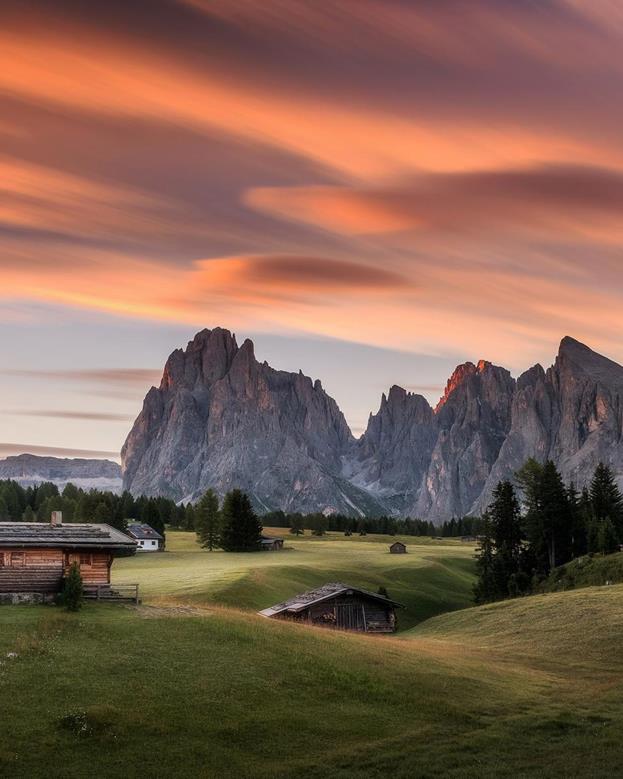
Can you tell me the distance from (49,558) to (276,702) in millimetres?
21304

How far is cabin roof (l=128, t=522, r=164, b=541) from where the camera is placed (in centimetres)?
15368

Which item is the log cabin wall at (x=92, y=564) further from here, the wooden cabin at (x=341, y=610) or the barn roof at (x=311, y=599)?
the wooden cabin at (x=341, y=610)

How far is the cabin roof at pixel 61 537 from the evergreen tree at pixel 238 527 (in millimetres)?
87154

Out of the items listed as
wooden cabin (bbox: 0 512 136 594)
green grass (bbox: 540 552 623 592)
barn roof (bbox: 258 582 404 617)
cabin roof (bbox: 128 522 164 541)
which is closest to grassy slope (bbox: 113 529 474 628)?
barn roof (bbox: 258 582 404 617)

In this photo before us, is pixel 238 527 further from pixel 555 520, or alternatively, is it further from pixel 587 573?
pixel 587 573

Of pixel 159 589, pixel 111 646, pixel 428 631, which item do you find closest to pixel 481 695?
pixel 111 646

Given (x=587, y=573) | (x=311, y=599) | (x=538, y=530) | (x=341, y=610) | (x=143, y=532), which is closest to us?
(x=311, y=599)

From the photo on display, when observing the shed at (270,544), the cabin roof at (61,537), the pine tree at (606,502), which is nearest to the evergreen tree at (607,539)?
the pine tree at (606,502)

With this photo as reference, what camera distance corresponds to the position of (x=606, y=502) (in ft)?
343

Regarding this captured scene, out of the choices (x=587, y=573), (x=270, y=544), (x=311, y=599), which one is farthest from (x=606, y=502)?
(x=270, y=544)

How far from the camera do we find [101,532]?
53.1 metres

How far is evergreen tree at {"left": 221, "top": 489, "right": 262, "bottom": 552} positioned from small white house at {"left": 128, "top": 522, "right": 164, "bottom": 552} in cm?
1646

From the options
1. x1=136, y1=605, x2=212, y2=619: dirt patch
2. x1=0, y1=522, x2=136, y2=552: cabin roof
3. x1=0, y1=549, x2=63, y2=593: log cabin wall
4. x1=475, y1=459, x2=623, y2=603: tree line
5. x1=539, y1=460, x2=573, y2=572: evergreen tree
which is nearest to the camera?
x1=136, y1=605, x2=212, y2=619: dirt patch

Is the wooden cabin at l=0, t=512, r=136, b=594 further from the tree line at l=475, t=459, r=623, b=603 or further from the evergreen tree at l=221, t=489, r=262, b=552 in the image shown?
the evergreen tree at l=221, t=489, r=262, b=552
